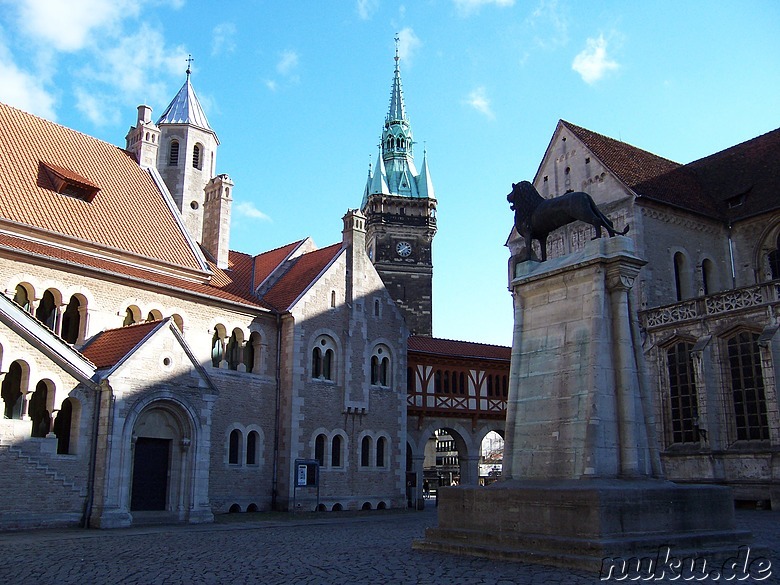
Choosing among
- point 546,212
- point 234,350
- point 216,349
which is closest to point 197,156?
Result: point 234,350

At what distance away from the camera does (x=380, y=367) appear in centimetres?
3522

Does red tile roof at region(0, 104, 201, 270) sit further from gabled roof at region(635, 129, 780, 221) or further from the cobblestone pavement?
gabled roof at region(635, 129, 780, 221)

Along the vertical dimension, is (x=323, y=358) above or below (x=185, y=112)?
below

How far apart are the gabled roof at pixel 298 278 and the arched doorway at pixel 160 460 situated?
8596 mm

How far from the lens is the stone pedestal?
1172cm

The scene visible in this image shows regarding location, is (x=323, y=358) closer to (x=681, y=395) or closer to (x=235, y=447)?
(x=235, y=447)

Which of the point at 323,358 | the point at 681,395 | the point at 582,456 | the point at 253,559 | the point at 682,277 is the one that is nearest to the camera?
the point at 582,456

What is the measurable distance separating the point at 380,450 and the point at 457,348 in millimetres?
8147

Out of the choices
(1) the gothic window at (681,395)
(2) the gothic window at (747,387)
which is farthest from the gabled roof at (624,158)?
(2) the gothic window at (747,387)

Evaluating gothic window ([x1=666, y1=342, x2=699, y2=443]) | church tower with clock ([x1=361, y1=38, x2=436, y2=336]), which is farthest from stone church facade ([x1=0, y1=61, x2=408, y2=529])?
church tower with clock ([x1=361, y1=38, x2=436, y2=336])

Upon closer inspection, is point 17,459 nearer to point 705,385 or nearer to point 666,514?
point 666,514

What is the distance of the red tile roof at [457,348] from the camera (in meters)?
38.6

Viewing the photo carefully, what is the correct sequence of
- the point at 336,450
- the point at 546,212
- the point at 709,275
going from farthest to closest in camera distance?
the point at 709,275
the point at 336,450
the point at 546,212

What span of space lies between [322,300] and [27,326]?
1433 centimetres
